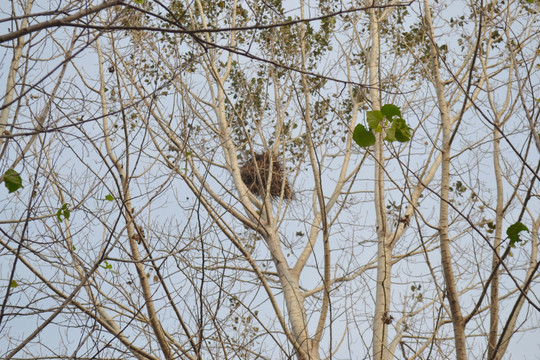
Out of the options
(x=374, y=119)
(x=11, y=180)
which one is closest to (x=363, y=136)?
(x=374, y=119)

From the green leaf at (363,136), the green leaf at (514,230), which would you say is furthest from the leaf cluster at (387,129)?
the green leaf at (514,230)

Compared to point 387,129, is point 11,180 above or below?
below

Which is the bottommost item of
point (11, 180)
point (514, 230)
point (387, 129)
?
point (11, 180)

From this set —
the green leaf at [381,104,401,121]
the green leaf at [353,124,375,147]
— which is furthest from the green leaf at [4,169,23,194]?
the green leaf at [381,104,401,121]

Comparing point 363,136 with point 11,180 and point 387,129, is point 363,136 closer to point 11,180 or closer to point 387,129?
point 387,129

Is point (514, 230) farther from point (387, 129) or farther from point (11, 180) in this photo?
point (11, 180)

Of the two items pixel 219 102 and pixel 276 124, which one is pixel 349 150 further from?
pixel 219 102

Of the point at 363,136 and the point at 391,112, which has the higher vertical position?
the point at 391,112

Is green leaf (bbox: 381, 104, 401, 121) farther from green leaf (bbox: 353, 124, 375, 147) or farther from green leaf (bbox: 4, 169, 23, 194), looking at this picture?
green leaf (bbox: 4, 169, 23, 194)

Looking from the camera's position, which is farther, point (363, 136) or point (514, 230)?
point (514, 230)

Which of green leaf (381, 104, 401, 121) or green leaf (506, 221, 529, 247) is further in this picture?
green leaf (506, 221, 529, 247)

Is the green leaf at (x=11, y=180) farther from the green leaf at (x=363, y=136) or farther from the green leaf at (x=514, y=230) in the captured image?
the green leaf at (x=514, y=230)

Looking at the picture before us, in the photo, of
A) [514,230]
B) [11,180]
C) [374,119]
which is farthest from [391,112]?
[11,180]

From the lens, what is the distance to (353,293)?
4.52 m
